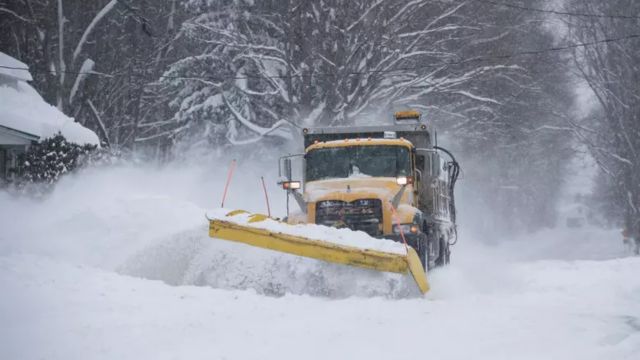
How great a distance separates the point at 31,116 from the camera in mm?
22266

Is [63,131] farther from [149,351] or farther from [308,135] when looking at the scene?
[149,351]

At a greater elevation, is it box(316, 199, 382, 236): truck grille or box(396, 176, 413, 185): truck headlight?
box(396, 176, 413, 185): truck headlight

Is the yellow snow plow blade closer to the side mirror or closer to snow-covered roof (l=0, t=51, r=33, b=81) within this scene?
the side mirror

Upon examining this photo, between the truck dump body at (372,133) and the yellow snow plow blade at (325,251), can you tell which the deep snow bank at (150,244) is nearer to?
the yellow snow plow blade at (325,251)

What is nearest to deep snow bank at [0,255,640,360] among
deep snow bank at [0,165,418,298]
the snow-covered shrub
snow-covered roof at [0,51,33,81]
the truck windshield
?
deep snow bank at [0,165,418,298]

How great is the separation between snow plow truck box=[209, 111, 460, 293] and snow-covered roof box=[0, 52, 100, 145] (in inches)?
444

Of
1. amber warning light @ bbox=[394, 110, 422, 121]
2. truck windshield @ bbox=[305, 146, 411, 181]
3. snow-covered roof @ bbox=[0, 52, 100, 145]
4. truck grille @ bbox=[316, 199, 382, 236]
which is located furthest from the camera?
snow-covered roof @ bbox=[0, 52, 100, 145]

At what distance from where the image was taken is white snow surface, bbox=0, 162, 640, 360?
605cm

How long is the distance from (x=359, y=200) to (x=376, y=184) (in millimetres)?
586

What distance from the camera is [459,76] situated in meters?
25.7

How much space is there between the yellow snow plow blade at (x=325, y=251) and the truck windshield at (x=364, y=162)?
3.04 meters

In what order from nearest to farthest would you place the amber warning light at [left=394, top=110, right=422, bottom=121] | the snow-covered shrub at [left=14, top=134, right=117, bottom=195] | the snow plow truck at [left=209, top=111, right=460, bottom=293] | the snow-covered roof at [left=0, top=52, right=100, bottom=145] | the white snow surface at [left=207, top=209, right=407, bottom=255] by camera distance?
the white snow surface at [left=207, top=209, right=407, bottom=255] < the snow plow truck at [left=209, top=111, right=460, bottom=293] < the amber warning light at [left=394, top=110, right=422, bottom=121] < the snow-covered shrub at [left=14, top=134, right=117, bottom=195] < the snow-covered roof at [left=0, top=52, right=100, bottom=145]

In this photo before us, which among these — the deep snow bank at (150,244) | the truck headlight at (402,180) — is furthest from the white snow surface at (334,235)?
the truck headlight at (402,180)

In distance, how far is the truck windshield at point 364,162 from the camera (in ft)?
38.9
